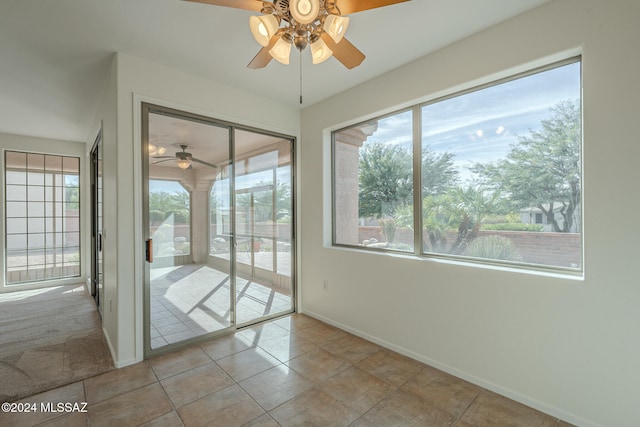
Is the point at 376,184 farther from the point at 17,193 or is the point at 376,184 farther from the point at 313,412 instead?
the point at 17,193

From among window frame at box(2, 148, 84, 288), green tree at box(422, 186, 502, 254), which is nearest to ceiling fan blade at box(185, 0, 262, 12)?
green tree at box(422, 186, 502, 254)

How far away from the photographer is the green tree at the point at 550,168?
6.33 feet

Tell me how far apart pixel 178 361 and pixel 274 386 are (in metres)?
1.00

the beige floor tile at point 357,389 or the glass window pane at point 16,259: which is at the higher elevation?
the glass window pane at point 16,259

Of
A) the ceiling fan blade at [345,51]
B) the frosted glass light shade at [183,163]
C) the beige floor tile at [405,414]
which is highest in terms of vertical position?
the ceiling fan blade at [345,51]

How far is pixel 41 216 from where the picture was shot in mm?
5086

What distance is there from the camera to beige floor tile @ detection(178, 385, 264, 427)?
72.7 inches

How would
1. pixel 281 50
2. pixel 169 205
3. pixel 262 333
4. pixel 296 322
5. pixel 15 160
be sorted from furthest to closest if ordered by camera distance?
pixel 15 160, pixel 296 322, pixel 262 333, pixel 169 205, pixel 281 50

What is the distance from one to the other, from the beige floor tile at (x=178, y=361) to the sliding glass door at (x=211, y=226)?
0.34ft

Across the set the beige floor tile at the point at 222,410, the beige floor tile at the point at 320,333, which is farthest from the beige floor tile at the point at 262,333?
the beige floor tile at the point at 222,410

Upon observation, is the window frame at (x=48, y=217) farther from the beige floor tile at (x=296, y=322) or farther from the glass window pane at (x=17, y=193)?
the beige floor tile at (x=296, y=322)

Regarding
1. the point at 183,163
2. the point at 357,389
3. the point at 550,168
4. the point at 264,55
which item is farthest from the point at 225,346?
the point at 550,168

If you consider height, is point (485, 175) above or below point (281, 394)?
above

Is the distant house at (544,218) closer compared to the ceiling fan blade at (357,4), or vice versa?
the ceiling fan blade at (357,4)
